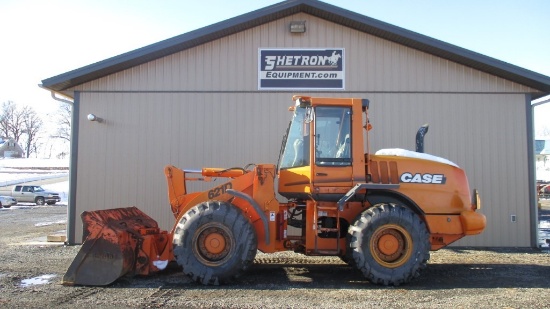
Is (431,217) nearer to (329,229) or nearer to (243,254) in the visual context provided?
(329,229)

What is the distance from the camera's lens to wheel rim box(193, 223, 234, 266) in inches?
292

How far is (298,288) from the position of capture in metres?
7.25

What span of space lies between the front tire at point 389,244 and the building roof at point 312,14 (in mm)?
5824

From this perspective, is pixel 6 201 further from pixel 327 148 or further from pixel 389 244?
pixel 389 244

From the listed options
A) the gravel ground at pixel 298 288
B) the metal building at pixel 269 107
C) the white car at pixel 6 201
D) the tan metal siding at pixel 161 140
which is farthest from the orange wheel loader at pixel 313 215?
the white car at pixel 6 201

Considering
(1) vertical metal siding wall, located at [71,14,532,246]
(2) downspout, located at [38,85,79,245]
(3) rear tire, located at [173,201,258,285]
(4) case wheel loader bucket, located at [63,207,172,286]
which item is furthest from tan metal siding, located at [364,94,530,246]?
(2) downspout, located at [38,85,79,245]

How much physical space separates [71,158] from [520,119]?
1179cm

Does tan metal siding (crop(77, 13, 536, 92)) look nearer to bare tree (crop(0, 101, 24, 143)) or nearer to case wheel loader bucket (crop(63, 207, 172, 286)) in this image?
case wheel loader bucket (crop(63, 207, 172, 286))

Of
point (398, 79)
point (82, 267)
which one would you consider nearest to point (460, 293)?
point (82, 267)

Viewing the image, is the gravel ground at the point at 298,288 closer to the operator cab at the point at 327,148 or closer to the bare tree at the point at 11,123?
the operator cab at the point at 327,148

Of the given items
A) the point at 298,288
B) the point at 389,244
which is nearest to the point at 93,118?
the point at 298,288

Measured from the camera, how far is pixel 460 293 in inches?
272

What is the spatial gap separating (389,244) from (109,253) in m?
4.50

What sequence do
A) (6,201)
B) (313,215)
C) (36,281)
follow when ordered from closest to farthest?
1. (36,281)
2. (313,215)
3. (6,201)
